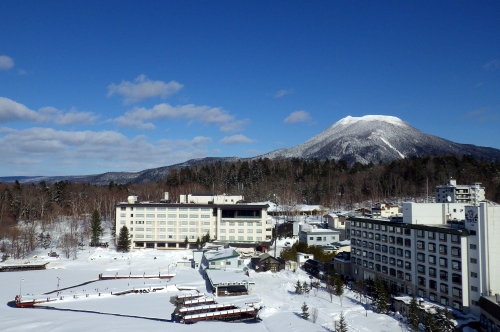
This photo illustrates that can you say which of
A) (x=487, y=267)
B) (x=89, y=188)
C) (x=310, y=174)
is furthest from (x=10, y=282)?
(x=310, y=174)

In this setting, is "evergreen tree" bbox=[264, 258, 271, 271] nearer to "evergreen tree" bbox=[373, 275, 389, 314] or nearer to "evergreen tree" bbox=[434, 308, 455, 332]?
"evergreen tree" bbox=[373, 275, 389, 314]

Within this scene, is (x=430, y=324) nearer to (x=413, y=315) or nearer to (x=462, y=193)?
(x=413, y=315)

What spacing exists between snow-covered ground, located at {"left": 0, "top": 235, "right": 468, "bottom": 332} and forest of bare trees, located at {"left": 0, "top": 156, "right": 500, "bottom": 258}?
18.7 meters

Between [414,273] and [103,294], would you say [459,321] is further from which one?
[103,294]

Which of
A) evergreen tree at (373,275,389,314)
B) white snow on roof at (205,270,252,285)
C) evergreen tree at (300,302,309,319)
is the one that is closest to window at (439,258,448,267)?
evergreen tree at (373,275,389,314)

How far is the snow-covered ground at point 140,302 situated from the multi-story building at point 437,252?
4.51 m

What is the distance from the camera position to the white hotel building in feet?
76.3

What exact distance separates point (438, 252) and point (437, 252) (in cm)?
10

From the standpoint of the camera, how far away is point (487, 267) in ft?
75.5

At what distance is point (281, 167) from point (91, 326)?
76.7 metres

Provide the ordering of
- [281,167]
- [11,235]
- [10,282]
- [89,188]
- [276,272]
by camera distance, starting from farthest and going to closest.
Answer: [281,167] < [89,188] < [11,235] < [276,272] < [10,282]

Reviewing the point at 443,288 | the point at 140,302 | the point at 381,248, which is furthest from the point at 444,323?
Answer: the point at 140,302

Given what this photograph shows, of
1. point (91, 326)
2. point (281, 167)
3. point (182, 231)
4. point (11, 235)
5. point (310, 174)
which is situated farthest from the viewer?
point (281, 167)

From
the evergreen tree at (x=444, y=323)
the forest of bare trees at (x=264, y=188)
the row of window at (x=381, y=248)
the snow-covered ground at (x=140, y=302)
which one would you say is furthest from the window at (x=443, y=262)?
the forest of bare trees at (x=264, y=188)
